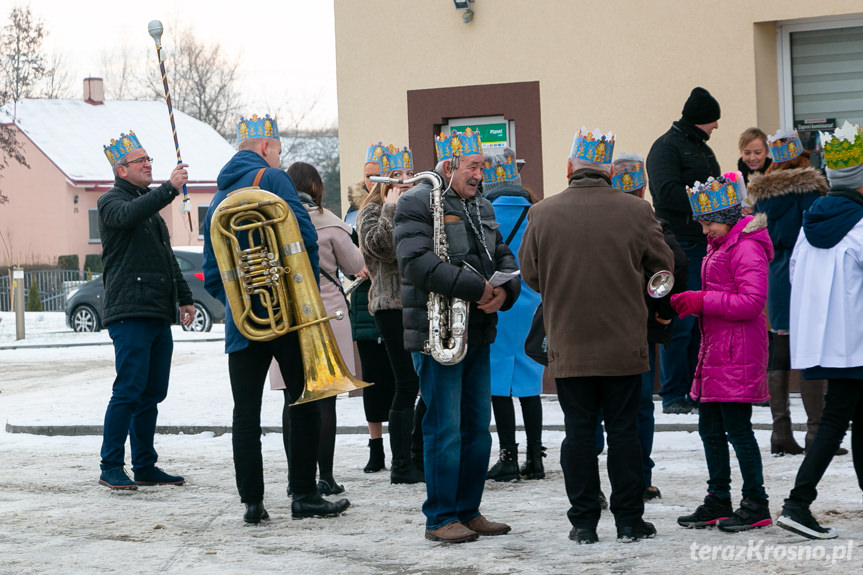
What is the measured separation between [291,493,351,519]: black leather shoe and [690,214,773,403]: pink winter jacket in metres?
2.13

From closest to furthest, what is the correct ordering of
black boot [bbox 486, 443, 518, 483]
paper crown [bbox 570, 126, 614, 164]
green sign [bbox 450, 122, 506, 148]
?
paper crown [bbox 570, 126, 614, 164] < black boot [bbox 486, 443, 518, 483] < green sign [bbox 450, 122, 506, 148]

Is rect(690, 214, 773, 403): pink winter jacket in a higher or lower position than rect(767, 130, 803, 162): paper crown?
lower

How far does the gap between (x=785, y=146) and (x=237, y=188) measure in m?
4.04

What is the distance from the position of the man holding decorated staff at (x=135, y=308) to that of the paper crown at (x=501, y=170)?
206 cm

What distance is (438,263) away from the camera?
611cm

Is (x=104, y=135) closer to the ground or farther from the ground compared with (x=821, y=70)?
farther from the ground

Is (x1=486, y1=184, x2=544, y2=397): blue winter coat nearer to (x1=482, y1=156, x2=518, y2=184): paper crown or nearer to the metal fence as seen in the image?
(x1=482, y1=156, x2=518, y2=184): paper crown

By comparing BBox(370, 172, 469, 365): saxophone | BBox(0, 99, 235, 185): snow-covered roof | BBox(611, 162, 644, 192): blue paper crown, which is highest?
BBox(0, 99, 235, 185): snow-covered roof

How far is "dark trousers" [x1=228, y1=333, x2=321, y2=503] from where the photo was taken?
684 centimetres

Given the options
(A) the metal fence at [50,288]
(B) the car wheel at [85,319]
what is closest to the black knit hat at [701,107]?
(B) the car wheel at [85,319]

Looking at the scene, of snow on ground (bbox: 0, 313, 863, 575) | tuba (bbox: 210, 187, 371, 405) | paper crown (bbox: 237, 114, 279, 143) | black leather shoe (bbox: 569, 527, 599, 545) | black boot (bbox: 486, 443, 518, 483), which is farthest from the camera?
black boot (bbox: 486, 443, 518, 483)

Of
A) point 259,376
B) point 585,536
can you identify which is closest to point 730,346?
point 585,536

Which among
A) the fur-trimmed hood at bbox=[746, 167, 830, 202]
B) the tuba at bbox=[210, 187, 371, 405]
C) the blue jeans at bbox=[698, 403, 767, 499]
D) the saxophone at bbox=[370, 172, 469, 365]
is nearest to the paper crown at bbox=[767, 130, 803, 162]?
Answer: the fur-trimmed hood at bbox=[746, 167, 830, 202]

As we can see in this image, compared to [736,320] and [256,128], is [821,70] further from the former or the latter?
[256,128]
